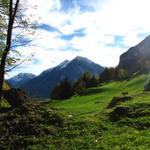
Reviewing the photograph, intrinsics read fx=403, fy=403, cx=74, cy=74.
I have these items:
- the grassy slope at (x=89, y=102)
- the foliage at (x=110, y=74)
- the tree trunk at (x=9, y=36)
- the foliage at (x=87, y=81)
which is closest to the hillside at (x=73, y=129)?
the tree trunk at (x=9, y=36)

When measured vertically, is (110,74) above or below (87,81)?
above

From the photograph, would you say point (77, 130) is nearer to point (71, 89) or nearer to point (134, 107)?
point (134, 107)

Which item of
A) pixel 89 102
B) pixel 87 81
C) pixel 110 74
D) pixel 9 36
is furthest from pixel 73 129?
pixel 110 74

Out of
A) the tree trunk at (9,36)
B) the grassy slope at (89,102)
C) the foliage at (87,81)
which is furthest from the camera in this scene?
the foliage at (87,81)

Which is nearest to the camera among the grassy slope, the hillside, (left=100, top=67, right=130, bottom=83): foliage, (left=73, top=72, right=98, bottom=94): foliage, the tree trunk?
the hillside

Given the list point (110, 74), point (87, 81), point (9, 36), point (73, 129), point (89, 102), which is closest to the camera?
point (73, 129)

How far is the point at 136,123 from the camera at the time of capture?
30641 millimetres

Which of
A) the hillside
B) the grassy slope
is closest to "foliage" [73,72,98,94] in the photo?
the grassy slope

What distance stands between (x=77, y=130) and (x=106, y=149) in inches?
218

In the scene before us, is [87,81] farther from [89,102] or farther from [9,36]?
[9,36]

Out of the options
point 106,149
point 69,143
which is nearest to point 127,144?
point 106,149

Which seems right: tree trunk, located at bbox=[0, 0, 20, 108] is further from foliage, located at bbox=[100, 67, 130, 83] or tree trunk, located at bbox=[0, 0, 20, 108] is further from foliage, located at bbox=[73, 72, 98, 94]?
foliage, located at bbox=[100, 67, 130, 83]

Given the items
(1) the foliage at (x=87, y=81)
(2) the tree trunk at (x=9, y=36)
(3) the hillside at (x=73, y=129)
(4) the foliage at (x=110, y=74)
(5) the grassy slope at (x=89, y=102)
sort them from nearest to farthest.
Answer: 1. (3) the hillside at (x=73, y=129)
2. (2) the tree trunk at (x=9, y=36)
3. (5) the grassy slope at (x=89, y=102)
4. (1) the foliage at (x=87, y=81)
5. (4) the foliage at (x=110, y=74)

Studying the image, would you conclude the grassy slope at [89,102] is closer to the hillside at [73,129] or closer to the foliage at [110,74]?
the hillside at [73,129]
